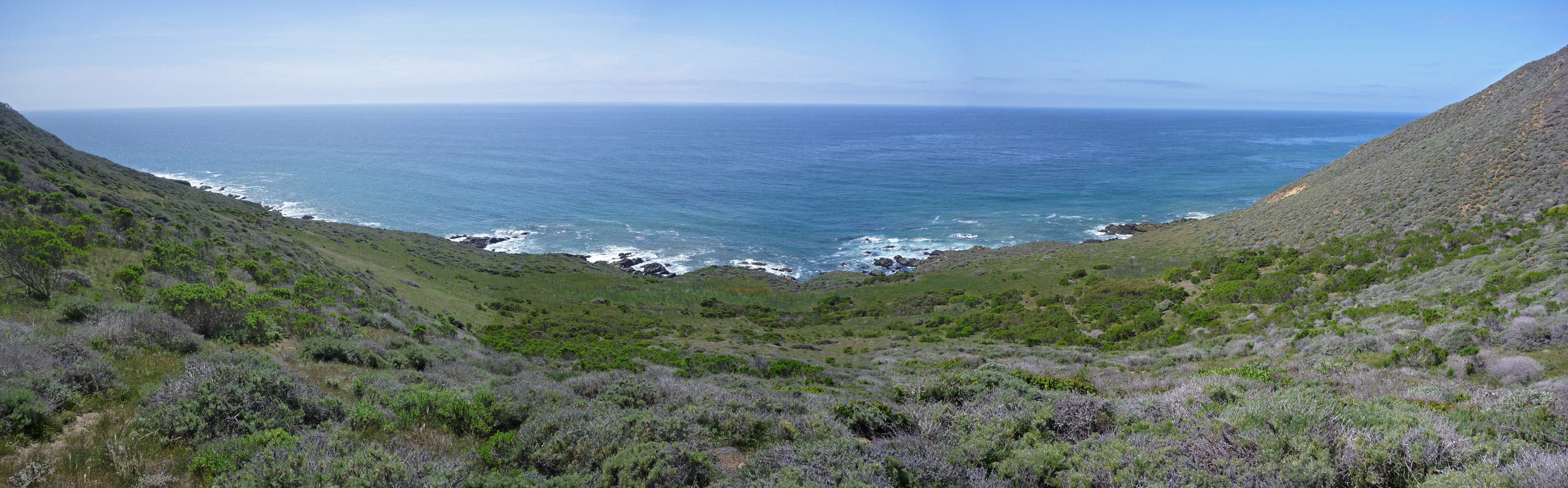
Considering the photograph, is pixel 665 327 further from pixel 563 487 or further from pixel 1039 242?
pixel 1039 242

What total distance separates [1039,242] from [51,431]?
5659 centimetres

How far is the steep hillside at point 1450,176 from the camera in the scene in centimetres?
2325

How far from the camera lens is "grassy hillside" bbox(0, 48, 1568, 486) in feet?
18.0

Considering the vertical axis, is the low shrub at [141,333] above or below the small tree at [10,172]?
below

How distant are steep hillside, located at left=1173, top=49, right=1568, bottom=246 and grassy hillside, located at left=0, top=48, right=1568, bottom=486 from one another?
273 mm

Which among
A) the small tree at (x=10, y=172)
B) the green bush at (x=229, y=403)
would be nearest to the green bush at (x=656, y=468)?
the green bush at (x=229, y=403)

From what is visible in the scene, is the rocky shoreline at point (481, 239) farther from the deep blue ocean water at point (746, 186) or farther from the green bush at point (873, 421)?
the green bush at point (873, 421)

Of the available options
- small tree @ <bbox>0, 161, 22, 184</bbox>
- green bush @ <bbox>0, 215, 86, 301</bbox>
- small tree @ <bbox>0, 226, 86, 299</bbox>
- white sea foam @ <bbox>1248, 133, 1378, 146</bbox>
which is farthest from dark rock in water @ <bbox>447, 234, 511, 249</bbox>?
white sea foam @ <bbox>1248, 133, 1378, 146</bbox>

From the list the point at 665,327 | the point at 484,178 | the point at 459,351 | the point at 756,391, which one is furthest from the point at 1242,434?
the point at 484,178

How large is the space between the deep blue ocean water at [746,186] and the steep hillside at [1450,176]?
20.8m

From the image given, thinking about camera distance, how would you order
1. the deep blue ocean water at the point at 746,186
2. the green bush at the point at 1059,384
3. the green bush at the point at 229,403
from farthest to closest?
the deep blue ocean water at the point at 746,186, the green bush at the point at 1059,384, the green bush at the point at 229,403

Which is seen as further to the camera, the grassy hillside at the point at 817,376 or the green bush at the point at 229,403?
the green bush at the point at 229,403

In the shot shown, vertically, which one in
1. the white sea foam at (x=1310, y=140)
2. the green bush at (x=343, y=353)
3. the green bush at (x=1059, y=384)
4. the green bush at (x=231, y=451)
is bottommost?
the green bush at (x=1059, y=384)

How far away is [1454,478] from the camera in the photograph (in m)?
4.71
